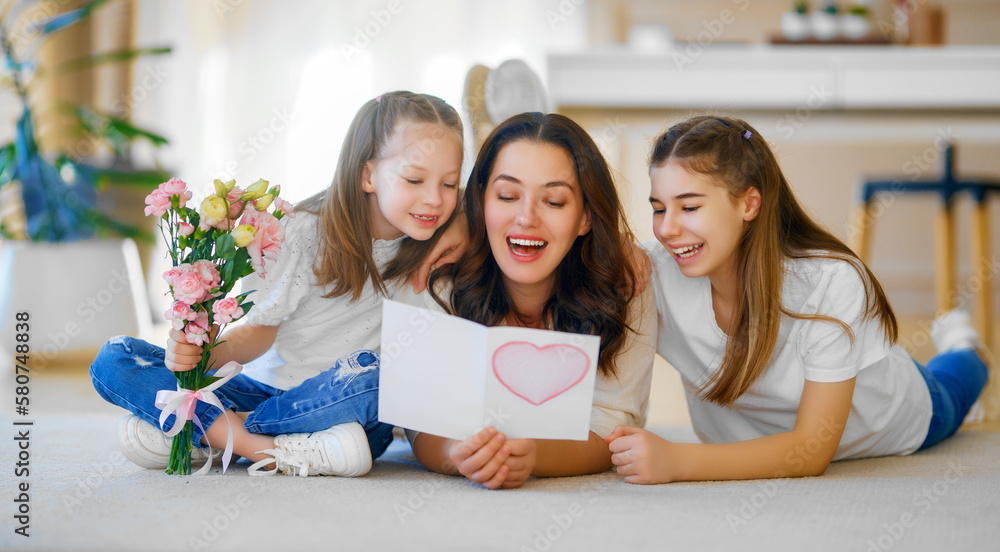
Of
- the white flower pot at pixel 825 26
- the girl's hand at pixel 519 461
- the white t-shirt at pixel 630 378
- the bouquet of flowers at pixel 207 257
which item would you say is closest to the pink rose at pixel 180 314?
the bouquet of flowers at pixel 207 257

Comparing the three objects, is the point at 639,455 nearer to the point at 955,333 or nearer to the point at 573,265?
the point at 573,265

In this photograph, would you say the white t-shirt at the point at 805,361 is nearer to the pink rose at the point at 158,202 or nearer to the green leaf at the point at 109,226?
the pink rose at the point at 158,202

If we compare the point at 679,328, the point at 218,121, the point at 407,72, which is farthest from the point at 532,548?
the point at 218,121

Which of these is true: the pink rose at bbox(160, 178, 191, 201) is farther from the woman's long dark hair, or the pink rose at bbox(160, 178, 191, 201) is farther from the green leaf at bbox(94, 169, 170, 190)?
the green leaf at bbox(94, 169, 170, 190)

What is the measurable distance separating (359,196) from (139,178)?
1364 mm

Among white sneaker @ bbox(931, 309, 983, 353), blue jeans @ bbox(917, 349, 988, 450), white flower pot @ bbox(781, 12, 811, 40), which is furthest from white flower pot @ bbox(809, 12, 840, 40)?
blue jeans @ bbox(917, 349, 988, 450)

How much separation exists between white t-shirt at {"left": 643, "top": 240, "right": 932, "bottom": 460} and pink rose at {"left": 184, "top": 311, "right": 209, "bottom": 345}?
0.69 m

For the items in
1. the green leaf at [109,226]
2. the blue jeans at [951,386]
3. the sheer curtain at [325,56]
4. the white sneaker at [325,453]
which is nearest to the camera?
the white sneaker at [325,453]

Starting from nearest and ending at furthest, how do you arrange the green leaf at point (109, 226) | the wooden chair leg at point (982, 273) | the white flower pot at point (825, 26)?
the green leaf at point (109, 226) → the wooden chair leg at point (982, 273) → the white flower pot at point (825, 26)

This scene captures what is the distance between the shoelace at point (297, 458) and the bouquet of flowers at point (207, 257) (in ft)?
0.18

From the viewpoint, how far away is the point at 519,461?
3.29ft

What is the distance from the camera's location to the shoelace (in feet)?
3.57

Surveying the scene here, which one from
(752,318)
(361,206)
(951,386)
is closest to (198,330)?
(361,206)

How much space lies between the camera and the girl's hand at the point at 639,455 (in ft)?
3.39
